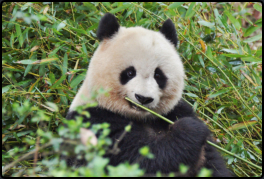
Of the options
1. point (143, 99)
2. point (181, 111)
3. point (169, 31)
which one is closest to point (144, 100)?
point (143, 99)

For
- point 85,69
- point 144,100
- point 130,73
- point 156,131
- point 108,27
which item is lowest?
point 156,131

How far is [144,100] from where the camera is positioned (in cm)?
209

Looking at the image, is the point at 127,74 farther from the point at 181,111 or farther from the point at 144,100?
the point at 181,111

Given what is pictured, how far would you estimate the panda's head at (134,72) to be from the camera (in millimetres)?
2191

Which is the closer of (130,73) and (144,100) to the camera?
(144,100)

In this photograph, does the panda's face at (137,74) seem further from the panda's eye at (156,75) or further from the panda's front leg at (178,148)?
the panda's front leg at (178,148)

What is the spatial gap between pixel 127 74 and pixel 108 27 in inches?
22.6

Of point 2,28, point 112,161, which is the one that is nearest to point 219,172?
point 112,161

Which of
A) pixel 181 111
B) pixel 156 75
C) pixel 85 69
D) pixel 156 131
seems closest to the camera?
pixel 156 75

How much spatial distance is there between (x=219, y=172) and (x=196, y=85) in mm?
1397

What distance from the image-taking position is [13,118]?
303cm

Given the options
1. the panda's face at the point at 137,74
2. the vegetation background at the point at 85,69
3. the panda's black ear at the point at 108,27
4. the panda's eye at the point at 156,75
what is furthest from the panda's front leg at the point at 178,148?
the panda's black ear at the point at 108,27

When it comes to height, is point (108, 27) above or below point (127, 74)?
above

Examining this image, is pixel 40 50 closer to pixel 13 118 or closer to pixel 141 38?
pixel 13 118
